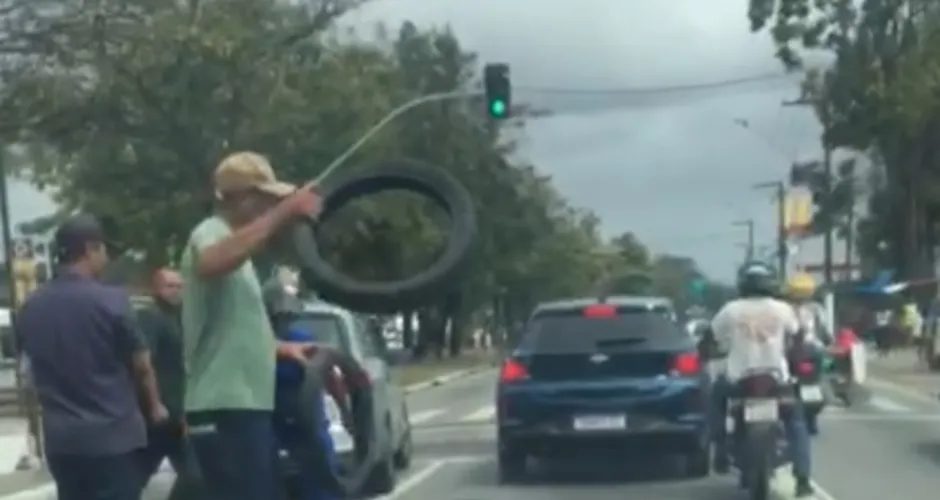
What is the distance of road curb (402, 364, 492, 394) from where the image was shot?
171ft

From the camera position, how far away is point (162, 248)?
48688 millimetres

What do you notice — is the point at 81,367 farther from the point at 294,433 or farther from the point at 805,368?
the point at 805,368

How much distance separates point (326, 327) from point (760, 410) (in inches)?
168

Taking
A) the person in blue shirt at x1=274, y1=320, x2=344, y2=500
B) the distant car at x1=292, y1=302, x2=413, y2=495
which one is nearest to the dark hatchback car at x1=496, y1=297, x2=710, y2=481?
the distant car at x1=292, y1=302, x2=413, y2=495

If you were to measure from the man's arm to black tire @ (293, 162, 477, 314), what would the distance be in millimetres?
1667

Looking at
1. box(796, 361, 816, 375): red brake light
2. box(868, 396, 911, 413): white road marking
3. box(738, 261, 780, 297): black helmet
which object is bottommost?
box(868, 396, 911, 413): white road marking

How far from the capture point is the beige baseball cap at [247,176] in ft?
25.8

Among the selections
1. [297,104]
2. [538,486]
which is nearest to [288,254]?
[538,486]

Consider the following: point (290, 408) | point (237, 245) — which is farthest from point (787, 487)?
point (237, 245)

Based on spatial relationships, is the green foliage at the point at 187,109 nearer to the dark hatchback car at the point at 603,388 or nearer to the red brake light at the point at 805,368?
the dark hatchback car at the point at 603,388

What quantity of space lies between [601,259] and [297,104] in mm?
109265

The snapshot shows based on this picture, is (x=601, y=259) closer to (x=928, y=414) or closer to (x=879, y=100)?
(x=879, y=100)

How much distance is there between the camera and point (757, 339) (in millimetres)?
15977

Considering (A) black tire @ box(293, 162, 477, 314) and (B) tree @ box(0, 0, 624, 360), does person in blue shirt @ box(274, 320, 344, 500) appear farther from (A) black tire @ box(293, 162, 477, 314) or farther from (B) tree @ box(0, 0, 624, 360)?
(B) tree @ box(0, 0, 624, 360)
